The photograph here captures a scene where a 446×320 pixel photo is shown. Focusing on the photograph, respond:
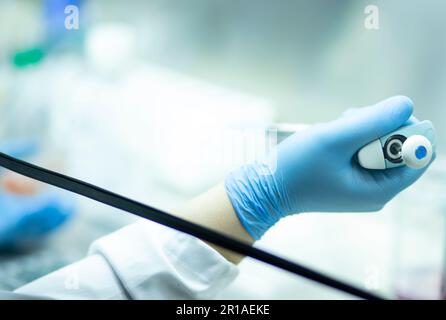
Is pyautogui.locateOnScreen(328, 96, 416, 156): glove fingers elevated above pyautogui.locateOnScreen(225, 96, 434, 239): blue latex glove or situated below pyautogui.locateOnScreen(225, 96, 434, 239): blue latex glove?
above

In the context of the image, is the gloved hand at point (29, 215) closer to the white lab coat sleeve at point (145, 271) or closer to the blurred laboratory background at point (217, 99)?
the blurred laboratory background at point (217, 99)

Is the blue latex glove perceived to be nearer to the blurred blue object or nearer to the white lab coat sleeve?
the white lab coat sleeve

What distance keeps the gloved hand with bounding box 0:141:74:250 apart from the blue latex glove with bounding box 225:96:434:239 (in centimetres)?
61

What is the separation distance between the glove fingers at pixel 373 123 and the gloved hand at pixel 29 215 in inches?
31.5

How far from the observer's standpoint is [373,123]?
713 mm

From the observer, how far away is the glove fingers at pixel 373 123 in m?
0.71

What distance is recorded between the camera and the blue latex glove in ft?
2.36

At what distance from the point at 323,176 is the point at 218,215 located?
182mm

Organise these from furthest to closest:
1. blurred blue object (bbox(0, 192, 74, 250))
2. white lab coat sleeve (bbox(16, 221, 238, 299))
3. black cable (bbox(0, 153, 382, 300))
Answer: blurred blue object (bbox(0, 192, 74, 250)) < white lab coat sleeve (bbox(16, 221, 238, 299)) < black cable (bbox(0, 153, 382, 300))

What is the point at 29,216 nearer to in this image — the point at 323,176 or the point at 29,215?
the point at 29,215

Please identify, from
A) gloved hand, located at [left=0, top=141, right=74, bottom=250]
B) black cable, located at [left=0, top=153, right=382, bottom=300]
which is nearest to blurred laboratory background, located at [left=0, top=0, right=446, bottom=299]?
gloved hand, located at [left=0, top=141, right=74, bottom=250]

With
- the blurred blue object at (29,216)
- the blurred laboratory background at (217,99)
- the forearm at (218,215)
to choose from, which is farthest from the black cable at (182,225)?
the blurred blue object at (29,216)

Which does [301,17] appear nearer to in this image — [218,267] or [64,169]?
[218,267]

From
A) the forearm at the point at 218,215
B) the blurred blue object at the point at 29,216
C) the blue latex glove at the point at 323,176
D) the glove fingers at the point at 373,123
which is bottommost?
the blurred blue object at the point at 29,216
